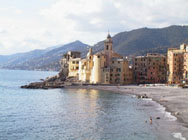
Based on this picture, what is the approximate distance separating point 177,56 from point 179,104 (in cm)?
6861

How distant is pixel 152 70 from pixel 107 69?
24544 mm

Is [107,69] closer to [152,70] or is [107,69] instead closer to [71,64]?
[152,70]

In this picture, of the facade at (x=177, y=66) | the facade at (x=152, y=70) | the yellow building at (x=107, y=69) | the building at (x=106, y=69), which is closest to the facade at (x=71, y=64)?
the building at (x=106, y=69)

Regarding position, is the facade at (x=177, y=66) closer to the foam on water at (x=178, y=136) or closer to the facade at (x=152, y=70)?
the facade at (x=152, y=70)

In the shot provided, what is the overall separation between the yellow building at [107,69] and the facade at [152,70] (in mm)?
6696

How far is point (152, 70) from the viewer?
474 feet

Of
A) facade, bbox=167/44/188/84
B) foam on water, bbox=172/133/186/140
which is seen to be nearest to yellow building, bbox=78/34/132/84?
facade, bbox=167/44/188/84

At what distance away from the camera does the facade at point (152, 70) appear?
475 ft

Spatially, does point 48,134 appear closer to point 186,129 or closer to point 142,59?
point 186,129

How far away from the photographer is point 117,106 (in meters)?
75.3

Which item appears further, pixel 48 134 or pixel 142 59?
pixel 142 59

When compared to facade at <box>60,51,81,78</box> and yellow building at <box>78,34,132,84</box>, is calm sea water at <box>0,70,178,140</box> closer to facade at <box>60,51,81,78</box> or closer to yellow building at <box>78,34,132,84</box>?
yellow building at <box>78,34,132,84</box>

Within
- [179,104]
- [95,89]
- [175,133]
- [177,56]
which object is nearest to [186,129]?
[175,133]

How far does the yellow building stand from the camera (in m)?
135
